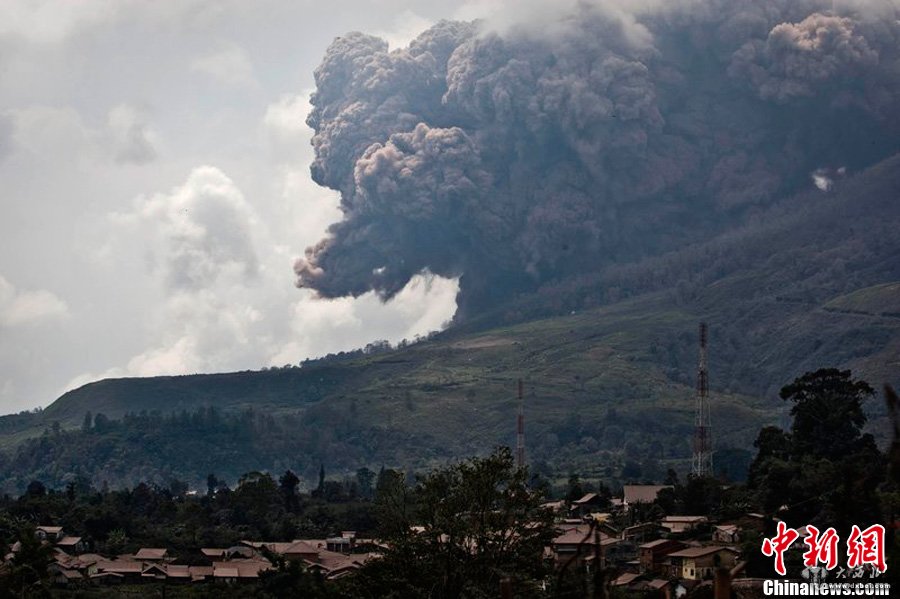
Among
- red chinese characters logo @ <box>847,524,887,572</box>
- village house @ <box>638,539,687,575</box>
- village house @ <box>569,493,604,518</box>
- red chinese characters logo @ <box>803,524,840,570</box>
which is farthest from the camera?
village house @ <box>569,493,604,518</box>

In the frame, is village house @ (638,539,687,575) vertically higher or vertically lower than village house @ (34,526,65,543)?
lower

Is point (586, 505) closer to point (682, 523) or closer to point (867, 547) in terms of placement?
point (682, 523)

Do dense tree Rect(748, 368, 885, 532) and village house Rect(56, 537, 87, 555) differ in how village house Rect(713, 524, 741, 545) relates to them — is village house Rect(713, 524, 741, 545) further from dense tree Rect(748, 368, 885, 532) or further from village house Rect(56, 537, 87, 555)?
village house Rect(56, 537, 87, 555)

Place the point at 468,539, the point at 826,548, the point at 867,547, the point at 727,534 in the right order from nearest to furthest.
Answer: the point at 867,547 < the point at 826,548 < the point at 468,539 < the point at 727,534

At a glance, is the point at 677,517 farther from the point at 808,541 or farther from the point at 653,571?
the point at 808,541

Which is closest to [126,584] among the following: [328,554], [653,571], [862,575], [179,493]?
[328,554]

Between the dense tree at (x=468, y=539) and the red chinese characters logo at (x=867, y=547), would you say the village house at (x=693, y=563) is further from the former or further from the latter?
the red chinese characters logo at (x=867, y=547)

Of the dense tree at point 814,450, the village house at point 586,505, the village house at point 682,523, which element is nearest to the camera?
the dense tree at point 814,450

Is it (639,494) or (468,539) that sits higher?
(639,494)

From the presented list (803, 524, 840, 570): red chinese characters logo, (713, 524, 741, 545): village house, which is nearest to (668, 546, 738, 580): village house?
(713, 524, 741, 545): village house

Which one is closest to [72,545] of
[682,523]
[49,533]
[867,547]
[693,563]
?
Answer: [49,533]

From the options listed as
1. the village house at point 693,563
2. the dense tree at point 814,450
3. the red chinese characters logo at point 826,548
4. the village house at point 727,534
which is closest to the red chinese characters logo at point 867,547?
the red chinese characters logo at point 826,548
